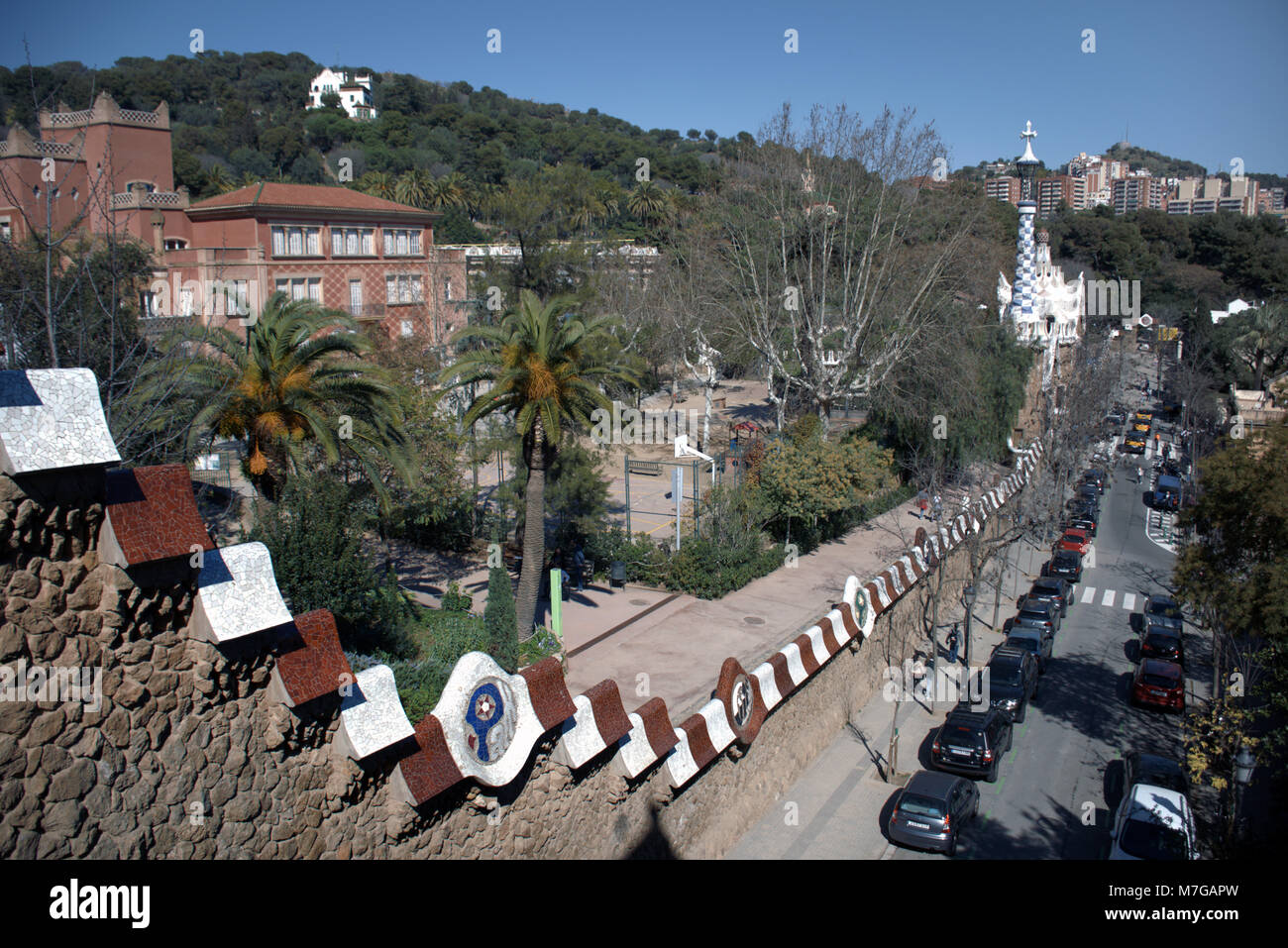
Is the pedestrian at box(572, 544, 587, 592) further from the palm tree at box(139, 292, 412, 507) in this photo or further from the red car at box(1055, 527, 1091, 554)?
the red car at box(1055, 527, 1091, 554)

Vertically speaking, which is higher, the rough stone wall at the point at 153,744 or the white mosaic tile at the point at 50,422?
the white mosaic tile at the point at 50,422

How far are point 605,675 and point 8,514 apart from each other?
1213 cm

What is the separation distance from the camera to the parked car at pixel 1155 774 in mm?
15609

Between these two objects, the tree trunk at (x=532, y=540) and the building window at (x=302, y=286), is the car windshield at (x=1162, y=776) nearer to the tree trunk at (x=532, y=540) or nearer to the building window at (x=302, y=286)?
the tree trunk at (x=532, y=540)

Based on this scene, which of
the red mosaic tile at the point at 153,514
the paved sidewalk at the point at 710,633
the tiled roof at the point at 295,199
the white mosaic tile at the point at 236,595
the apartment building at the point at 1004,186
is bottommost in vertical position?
the paved sidewalk at the point at 710,633

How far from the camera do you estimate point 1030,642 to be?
23.0m

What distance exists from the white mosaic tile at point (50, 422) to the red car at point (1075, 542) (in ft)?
111

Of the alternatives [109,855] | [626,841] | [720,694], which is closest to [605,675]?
[720,694]

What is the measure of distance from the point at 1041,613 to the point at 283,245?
36.5 meters

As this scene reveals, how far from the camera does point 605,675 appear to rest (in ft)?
53.3

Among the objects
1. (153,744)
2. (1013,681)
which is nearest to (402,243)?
(1013,681)

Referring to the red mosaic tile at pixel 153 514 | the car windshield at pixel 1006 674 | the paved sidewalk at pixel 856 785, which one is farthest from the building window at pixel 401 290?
the red mosaic tile at pixel 153 514

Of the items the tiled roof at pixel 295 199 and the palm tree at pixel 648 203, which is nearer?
the tiled roof at pixel 295 199
